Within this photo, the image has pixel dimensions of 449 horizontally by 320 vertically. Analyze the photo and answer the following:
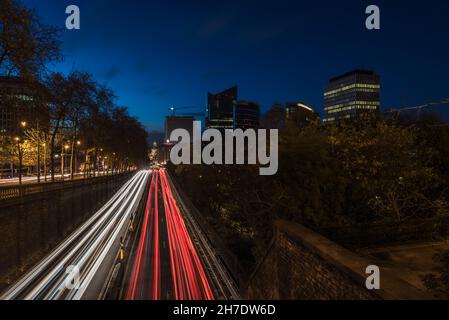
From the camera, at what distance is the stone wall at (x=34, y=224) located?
51.7 feet

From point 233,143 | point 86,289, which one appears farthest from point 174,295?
point 233,143

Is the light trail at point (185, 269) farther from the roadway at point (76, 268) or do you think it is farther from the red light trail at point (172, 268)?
the roadway at point (76, 268)

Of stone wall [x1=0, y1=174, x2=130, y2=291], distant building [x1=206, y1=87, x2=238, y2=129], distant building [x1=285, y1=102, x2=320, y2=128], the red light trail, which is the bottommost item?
the red light trail

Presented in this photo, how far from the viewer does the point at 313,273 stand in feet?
22.6

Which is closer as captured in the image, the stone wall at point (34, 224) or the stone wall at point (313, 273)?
the stone wall at point (313, 273)

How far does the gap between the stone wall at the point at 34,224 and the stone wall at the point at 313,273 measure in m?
13.5

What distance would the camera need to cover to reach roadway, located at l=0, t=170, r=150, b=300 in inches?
532

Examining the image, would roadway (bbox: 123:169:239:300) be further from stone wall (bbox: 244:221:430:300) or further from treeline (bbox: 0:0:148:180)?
treeline (bbox: 0:0:148:180)

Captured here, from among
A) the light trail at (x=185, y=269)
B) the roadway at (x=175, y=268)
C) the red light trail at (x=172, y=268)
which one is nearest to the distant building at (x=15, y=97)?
the roadway at (x=175, y=268)

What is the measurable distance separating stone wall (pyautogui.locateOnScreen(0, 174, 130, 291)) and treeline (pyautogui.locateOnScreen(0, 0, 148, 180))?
4.95m

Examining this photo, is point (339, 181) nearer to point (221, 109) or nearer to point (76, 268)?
point (76, 268)

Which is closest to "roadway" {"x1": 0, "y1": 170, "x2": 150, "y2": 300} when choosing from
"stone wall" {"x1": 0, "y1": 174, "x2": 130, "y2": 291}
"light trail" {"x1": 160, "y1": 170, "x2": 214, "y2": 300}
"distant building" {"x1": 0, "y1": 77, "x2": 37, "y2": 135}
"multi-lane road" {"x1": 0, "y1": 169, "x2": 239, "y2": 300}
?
"multi-lane road" {"x1": 0, "y1": 169, "x2": 239, "y2": 300}

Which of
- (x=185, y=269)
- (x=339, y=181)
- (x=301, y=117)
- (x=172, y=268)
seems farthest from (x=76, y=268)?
(x=301, y=117)
